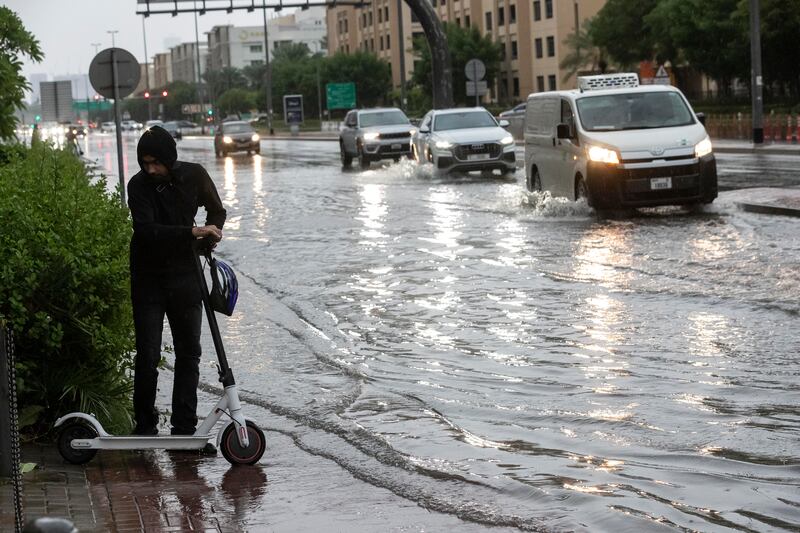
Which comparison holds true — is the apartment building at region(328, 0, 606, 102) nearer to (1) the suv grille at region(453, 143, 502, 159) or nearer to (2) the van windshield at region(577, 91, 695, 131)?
(1) the suv grille at region(453, 143, 502, 159)

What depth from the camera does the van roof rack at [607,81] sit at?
2286 cm

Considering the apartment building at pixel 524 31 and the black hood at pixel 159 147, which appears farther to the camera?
the apartment building at pixel 524 31

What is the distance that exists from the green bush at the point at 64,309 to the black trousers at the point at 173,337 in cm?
34

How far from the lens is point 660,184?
19766mm

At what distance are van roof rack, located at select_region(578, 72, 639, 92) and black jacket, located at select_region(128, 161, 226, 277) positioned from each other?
53.6ft

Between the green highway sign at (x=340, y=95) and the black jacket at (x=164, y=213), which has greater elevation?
the green highway sign at (x=340, y=95)

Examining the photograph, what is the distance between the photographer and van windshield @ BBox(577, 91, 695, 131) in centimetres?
2069

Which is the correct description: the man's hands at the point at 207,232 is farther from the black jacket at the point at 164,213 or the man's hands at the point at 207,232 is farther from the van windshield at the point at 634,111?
the van windshield at the point at 634,111

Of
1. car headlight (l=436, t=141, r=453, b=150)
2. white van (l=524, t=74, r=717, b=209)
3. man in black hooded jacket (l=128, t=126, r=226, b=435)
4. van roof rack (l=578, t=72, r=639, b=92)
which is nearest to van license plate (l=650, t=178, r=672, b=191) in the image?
white van (l=524, t=74, r=717, b=209)

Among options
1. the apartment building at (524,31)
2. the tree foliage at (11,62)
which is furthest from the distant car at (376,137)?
the apartment building at (524,31)

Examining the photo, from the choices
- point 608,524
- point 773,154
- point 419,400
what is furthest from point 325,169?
point 608,524

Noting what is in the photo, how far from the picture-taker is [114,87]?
19859 mm

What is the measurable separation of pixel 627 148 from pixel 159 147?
13872 mm

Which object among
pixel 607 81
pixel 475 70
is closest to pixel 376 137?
pixel 475 70
